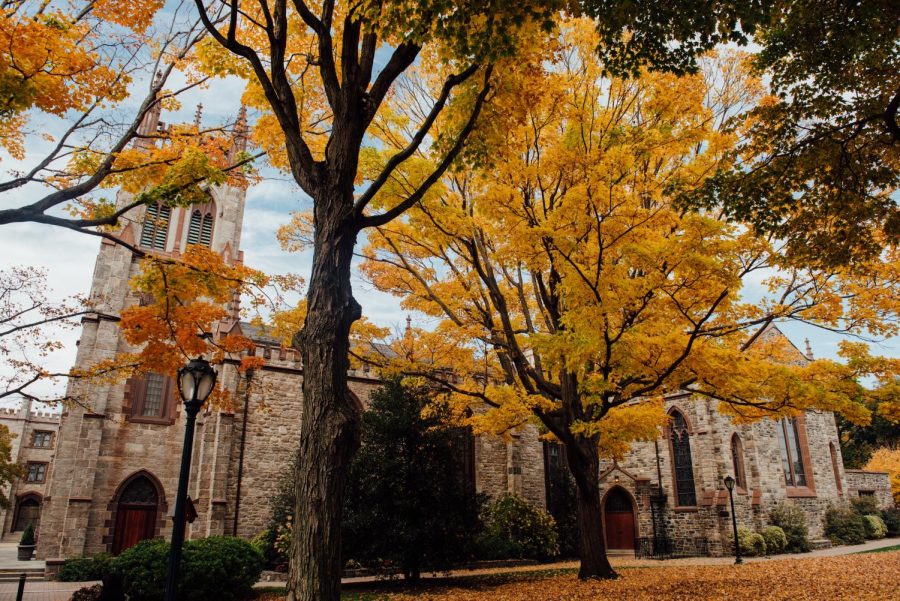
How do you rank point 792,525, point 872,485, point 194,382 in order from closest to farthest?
point 194,382, point 792,525, point 872,485

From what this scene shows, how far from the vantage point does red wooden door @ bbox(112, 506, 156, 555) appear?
63.2 ft

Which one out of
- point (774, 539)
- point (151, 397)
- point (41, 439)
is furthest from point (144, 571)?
point (41, 439)

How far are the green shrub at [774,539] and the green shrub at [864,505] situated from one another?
27.7ft

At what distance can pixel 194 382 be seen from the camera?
724 cm

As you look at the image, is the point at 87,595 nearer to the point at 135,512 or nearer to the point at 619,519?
the point at 135,512

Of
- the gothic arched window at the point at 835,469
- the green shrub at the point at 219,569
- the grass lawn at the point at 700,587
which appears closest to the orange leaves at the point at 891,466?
the gothic arched window at the point at 835,469

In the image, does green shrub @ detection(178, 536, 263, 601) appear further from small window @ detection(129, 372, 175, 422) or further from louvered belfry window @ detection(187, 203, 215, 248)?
louvered belfry window @ detection(187, 203, 215, 248)

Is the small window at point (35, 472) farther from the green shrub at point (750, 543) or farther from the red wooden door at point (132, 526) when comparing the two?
the green shrub at point (750, 543)

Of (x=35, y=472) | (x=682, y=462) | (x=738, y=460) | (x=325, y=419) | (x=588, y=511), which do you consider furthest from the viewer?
(x=35, y=472)

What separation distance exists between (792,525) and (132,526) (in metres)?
25.9

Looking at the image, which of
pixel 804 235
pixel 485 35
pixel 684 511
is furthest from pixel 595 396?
pixel 684 511

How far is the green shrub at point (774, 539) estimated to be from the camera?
71.3ft

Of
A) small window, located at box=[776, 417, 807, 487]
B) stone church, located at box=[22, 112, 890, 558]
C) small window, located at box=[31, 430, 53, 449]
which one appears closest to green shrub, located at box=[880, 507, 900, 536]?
stone church, located at box=[22, 112, 890, 558]

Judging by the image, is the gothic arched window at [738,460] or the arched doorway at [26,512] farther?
the arched doorway at [26,512]
